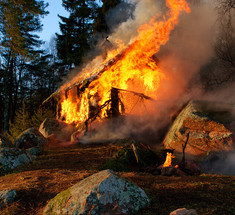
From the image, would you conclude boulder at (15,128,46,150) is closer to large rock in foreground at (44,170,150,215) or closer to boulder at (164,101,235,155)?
boulder at (164,101,235,155)

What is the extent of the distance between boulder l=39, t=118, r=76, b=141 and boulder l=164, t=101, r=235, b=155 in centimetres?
676

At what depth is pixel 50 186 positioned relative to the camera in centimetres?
286

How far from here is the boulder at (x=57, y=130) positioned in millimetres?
10531

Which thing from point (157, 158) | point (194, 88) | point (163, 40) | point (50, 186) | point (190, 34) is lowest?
point (157, 158)

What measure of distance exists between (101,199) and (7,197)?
4.74 feet

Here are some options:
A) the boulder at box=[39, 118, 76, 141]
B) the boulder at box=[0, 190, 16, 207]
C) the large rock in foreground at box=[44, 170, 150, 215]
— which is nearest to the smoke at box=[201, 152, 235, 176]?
the large rock in foreground at box=[44, 170, 150, 215]

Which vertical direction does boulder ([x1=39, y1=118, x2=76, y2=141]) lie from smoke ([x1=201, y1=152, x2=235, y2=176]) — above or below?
above

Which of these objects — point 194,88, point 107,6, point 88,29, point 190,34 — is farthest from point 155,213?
point 88,29

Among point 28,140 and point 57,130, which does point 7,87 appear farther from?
point 28,140

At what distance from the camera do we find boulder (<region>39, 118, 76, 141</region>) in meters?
10.5

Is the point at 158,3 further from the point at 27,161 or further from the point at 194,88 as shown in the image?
the point at 27,161

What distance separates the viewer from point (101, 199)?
5.95 ft

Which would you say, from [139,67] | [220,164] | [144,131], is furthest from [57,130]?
[220,164]

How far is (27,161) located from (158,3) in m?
10.8
